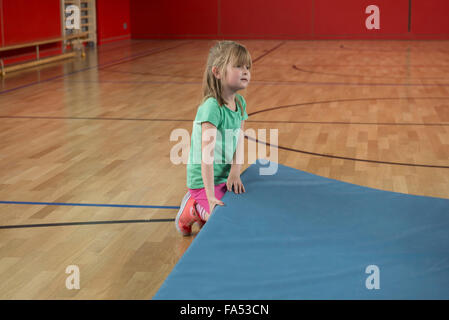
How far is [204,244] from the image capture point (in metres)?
2.05

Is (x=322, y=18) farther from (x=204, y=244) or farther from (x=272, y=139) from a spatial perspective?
(x=204, y=244)

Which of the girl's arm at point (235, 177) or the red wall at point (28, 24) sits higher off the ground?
the red wall at point (28, 24)

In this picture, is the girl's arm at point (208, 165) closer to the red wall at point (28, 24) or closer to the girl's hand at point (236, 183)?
the girl's hand at point (236, 183)

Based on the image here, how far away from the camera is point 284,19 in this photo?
13.9 meters

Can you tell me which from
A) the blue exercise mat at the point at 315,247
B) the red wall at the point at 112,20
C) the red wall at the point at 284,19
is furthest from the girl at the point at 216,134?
the red wall at the point at 284,19

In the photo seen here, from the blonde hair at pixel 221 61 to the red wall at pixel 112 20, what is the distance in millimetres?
10745

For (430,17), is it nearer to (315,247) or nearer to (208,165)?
(208,165)

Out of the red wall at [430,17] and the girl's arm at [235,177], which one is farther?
the red wall at [430,17]

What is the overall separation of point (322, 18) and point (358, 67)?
17.2ft

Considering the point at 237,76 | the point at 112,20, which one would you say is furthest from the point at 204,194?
the point at 112,20

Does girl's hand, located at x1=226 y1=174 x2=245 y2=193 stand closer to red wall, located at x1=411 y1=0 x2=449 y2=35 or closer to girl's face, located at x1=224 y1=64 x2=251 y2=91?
girl's face, located at x1=224 y1=64 x2=251 y2=91

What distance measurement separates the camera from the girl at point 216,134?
2.35m

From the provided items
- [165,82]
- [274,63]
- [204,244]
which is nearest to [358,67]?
[274,63]

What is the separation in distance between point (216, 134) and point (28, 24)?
8126 millimetres
